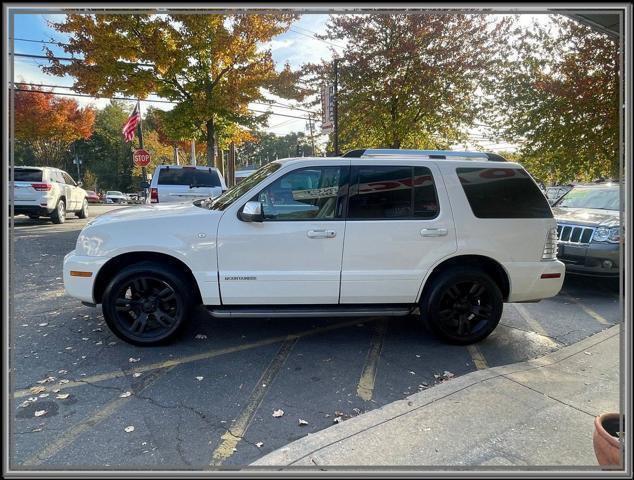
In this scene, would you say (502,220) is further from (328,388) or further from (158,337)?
(158,337)

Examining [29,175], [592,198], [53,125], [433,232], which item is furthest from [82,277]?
[53,125]

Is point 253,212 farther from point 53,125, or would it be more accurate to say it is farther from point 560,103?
point 53,125

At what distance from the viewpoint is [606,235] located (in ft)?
19.9

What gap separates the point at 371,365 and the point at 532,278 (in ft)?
6.50

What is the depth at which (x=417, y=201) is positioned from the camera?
402 cm

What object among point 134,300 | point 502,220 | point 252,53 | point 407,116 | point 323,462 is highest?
point 252,53

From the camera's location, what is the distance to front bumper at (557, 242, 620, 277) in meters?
5.98

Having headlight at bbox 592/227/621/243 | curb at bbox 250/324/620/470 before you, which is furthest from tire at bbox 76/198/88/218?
headlight at bbox 592/227/621/243

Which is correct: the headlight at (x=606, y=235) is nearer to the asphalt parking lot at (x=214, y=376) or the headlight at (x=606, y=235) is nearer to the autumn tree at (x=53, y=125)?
the asphalt parking lot at (x=214, y=376)

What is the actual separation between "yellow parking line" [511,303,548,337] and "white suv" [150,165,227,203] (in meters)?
6.74

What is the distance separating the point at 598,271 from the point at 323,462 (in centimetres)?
579

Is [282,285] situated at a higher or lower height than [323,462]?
higher

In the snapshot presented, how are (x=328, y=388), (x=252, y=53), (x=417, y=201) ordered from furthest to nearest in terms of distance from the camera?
(x=252, y=53)
(x=417, y=201)
(x=328, y=388)

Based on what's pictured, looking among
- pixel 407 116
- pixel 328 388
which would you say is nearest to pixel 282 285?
pixel 328 388
